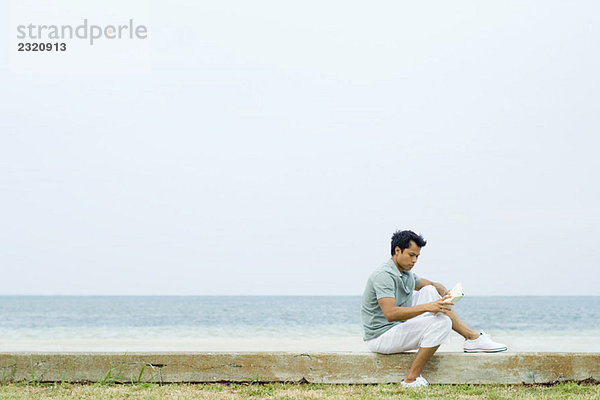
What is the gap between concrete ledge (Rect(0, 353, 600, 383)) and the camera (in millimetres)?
4988

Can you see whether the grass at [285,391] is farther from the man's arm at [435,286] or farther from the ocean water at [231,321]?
the ocean water at [231,321]

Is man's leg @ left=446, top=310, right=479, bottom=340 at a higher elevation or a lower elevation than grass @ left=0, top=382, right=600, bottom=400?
higher

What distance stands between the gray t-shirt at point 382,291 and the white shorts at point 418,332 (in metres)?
0.06

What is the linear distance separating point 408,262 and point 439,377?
906 millimetres

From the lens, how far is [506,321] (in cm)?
2727

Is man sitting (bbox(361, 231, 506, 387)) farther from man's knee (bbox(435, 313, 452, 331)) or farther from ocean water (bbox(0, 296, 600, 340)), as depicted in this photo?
ocean water (bbox(0, 296, 600, 340))

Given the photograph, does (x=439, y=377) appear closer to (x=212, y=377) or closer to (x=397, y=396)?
(x=397, y=396)

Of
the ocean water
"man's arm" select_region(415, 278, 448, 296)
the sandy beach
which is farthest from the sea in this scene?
"man's arm" select_region(415, 278, 448, 296)

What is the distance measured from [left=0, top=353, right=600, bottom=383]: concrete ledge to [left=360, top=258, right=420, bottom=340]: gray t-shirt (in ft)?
0.74

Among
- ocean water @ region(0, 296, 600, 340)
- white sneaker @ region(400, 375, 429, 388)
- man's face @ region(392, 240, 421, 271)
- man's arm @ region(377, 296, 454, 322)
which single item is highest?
man's face @ region(392, 240, 421, 271)

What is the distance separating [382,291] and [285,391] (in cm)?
98

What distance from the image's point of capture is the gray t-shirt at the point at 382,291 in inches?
189

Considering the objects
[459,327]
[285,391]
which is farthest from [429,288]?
[285,391]

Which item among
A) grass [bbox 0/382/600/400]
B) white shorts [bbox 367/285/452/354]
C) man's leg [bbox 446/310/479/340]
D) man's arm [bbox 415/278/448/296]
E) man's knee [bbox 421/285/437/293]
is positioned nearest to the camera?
grass [bbox 0/382/600/400]
